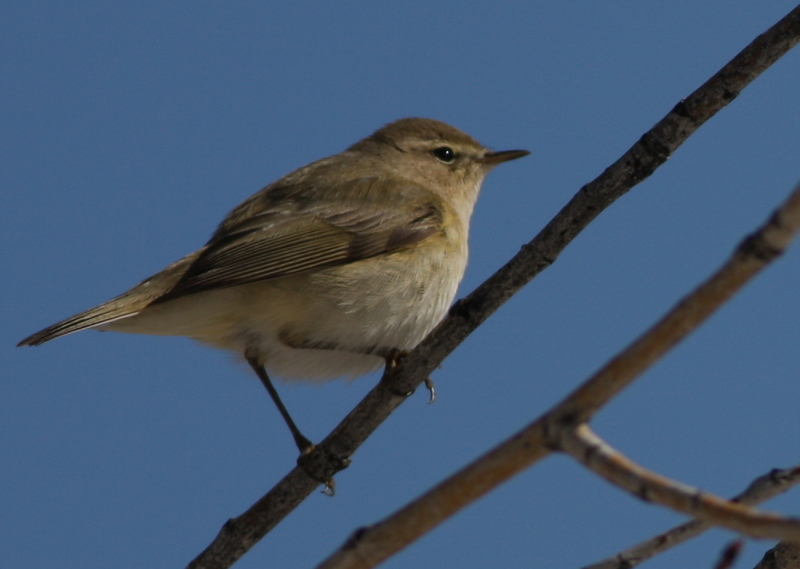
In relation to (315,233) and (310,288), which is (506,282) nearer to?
(310,288)

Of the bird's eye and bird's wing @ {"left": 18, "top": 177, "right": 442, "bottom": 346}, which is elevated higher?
the bird's eye

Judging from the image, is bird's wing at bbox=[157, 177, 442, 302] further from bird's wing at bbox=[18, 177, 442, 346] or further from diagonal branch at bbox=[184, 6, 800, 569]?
diagonal branch at bbox=[184, 6, 800, 569]

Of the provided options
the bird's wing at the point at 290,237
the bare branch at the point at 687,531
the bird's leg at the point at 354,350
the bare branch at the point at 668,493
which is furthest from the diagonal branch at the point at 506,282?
Answer: the bare branch at the point at 668,493

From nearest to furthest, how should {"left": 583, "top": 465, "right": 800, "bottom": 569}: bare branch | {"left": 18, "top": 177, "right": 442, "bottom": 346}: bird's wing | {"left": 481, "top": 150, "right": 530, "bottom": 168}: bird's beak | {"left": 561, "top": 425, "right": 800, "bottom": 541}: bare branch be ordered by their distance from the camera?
{"left": 561, "top": 425, "right": 800, "bottom": 541}: bare branch, {"left": 583, "top": 465, "right": 800, "bottom": 569}: bare branch, {"left": 18, "top": 177, "right": 442, "bottom": 346}: bird's wing, {"left": 481, "top": 150, "right": 530, "bottom": 168}: bird's beak

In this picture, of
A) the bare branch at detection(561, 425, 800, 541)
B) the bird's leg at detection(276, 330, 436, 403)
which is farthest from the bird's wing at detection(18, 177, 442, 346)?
the bare branch at detection(561, 425, 800, 541)

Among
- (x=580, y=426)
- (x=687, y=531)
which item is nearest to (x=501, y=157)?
(x=687, y=531)

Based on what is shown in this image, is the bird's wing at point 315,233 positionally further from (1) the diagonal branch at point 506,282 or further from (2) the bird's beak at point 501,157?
(1) the diagonal branch at point 506,282
